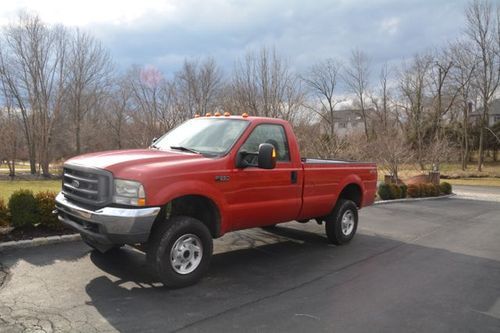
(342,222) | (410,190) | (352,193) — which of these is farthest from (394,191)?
(342,222)

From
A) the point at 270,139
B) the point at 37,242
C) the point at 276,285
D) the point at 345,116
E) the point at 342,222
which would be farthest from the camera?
the point at 345,116

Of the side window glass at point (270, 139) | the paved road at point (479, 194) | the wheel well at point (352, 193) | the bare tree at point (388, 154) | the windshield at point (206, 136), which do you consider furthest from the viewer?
the bare tree at point (388, 154)

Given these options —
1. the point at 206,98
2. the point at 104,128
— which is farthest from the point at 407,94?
the point at 104,128

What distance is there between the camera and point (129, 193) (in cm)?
457

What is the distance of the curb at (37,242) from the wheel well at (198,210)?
94.0 inches

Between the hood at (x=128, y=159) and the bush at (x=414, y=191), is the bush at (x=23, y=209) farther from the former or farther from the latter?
the bush at (x=414, y=191)

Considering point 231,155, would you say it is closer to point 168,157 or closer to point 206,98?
point 168,157

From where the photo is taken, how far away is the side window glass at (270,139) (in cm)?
584

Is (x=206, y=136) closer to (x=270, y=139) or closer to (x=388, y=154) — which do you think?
(x=270, y=139)

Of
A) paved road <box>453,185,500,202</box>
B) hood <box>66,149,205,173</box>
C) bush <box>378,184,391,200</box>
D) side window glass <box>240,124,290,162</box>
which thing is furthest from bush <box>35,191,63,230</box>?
paved road <box>453,185,500,202</box>

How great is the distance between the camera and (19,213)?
671 centimetres

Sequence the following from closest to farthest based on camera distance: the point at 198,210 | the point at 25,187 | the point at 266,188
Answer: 1. the point at 198,210
2. the point at 266,188
3. the point at 25,187

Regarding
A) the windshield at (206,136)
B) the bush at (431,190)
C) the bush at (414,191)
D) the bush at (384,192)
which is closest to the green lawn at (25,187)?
the windshield at (206,136)

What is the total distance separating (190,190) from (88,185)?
1176 millimetres
